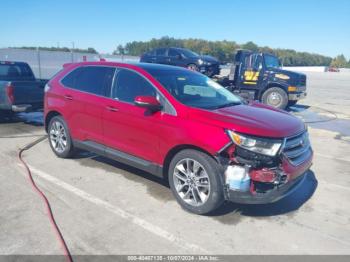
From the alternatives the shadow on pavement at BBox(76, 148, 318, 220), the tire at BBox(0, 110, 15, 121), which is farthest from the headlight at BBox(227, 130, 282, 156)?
the tire at BBox(0, 110, 15, 121)

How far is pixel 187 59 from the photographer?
17562 millimetres

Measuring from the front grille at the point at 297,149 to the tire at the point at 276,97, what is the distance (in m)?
8.70

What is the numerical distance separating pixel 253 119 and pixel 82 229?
7.68ft

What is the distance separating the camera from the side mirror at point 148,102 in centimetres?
400

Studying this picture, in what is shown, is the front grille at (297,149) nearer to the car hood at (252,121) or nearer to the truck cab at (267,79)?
the car hood at (252,121)

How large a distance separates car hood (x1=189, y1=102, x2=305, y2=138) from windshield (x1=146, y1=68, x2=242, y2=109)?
283mm

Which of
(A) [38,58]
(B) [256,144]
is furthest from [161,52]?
(B) [256,144]

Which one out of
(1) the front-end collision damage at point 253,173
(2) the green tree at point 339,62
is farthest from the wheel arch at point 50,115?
(2) the green tree at point 339,62

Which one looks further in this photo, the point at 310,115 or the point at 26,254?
the point at 310,115

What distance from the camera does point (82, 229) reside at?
11.5ft

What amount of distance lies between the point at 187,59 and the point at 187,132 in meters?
14.3

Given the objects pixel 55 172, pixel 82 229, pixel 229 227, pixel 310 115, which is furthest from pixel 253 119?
pixel 310 115

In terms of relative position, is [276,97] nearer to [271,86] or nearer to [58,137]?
[271,86]

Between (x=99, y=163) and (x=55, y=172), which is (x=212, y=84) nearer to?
(x=99, y=163)
